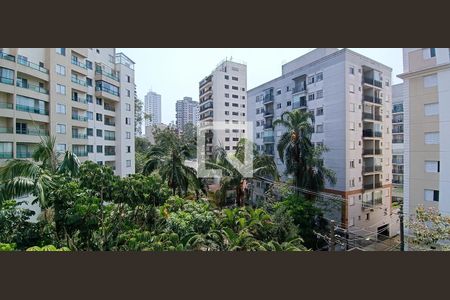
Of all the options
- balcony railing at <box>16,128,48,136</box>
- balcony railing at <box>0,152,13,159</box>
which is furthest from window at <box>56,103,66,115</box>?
balcony railing at <box>0,152,13,159</box>

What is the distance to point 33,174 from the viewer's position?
2.93 m

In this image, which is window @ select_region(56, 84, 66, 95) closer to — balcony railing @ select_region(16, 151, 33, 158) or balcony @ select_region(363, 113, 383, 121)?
balcony railing @ select_region(16, 151, 33, 158)

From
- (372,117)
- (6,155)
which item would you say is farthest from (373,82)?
(6,155)

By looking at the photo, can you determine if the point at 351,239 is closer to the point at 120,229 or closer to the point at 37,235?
the point at 120,229

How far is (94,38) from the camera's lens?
2.06 meters

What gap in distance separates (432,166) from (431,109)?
74cm

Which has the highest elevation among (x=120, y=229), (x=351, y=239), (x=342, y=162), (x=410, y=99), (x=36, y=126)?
(x=410, y=99)

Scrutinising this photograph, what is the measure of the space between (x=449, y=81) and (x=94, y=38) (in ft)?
13.1

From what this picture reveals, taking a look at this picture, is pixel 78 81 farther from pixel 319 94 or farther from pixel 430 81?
pixel 430 81

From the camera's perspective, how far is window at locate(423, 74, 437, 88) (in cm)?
348

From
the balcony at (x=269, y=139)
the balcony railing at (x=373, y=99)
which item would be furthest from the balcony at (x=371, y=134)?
the balcony at (x=269, y=139)

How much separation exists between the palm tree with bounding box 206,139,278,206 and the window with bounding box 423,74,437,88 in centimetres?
302

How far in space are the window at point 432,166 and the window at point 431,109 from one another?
2.01 ft
